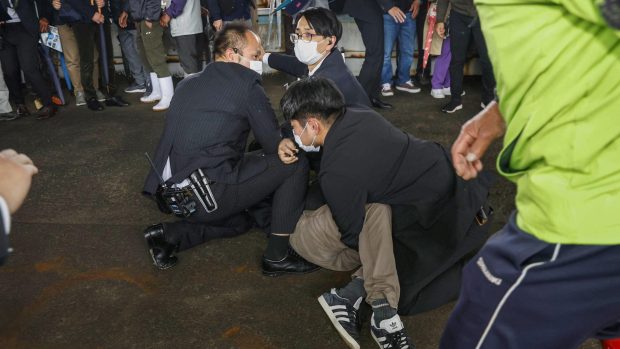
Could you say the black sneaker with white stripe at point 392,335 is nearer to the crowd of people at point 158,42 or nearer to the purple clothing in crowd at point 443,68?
the crowd of people at point 158,42

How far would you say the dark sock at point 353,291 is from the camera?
2154 mm

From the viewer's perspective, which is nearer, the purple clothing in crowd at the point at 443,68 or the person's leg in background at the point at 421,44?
the purple clothing in crowd at the point at 443,68

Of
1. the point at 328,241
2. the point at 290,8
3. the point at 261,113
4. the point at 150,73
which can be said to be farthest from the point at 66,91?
the point at 328,241

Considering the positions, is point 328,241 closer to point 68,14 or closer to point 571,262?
point 571,262

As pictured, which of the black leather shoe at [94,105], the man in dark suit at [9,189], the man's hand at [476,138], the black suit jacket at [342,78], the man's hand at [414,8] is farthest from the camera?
the black leather shoe at [94,105]

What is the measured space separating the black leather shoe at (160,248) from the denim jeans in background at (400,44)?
2.97 metres

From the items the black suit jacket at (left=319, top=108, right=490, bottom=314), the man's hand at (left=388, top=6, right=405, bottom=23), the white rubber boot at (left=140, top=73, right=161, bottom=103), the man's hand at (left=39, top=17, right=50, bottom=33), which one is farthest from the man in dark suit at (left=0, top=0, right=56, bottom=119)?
the black suit jacket at (left=319, top=108, right=490, bottom=314)

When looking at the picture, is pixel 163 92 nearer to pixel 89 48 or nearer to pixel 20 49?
pixel 89 48

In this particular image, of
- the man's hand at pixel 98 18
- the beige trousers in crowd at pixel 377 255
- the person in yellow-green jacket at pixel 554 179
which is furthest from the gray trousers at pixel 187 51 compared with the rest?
the person in yellow-green jacket at pixel 554 179

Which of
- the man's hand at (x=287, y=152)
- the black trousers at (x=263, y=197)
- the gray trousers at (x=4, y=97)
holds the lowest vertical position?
the gray trousers at (x=4, y=97)

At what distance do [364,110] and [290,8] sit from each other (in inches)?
113

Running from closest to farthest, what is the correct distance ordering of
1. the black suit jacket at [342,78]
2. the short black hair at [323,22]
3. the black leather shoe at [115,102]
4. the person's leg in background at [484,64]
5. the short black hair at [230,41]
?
the short black hair at [230,41] < the black suit jacket at [342,78] < the short black hair at [323,22] < the person's leg in background at [484,64] < the black leather shoe at [115,102]

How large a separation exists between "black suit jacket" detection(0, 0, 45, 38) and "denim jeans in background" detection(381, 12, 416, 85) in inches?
120

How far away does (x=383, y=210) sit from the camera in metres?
2.06
